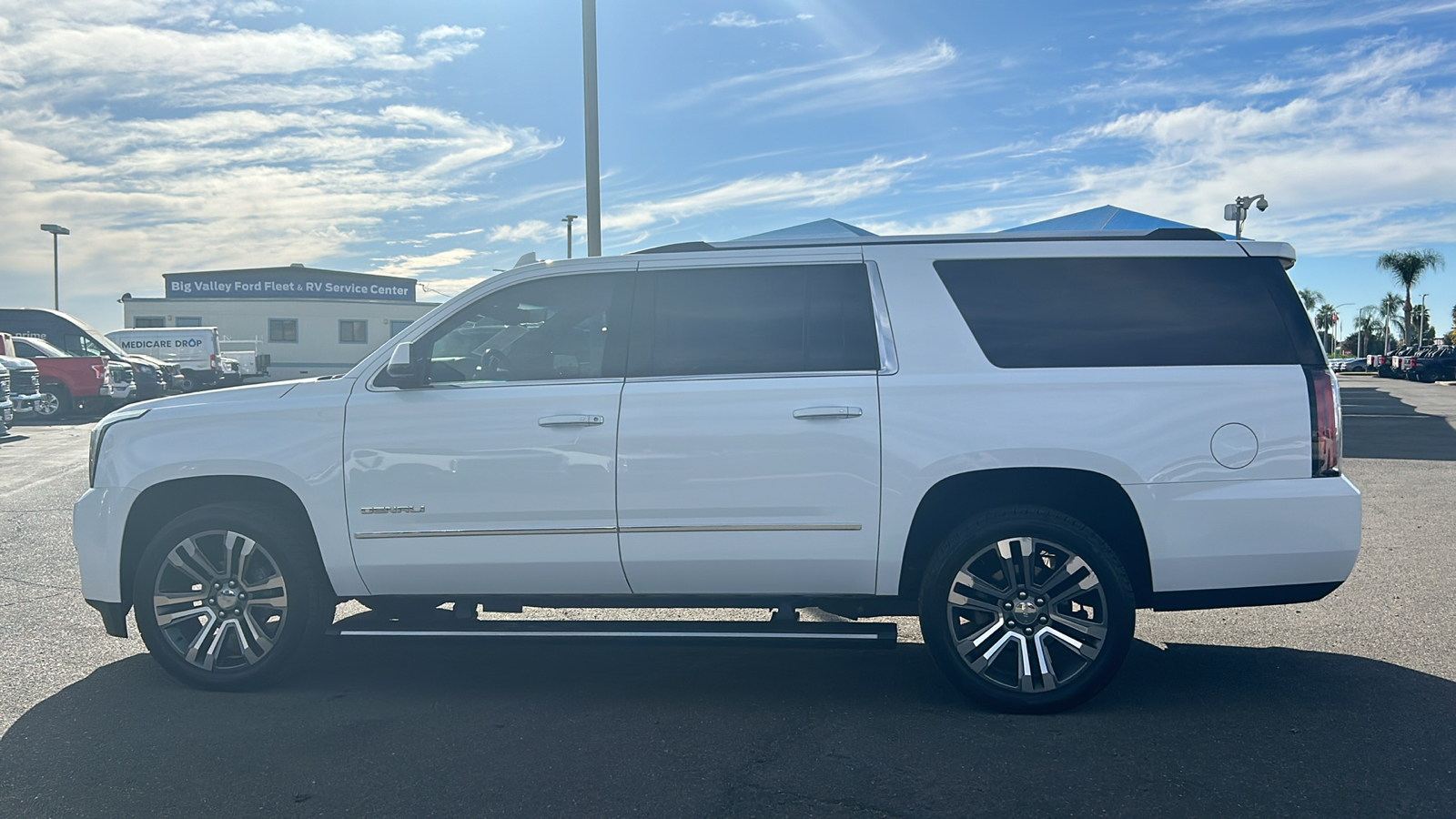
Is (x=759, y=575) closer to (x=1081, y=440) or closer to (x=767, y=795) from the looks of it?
(x=767, y=795)

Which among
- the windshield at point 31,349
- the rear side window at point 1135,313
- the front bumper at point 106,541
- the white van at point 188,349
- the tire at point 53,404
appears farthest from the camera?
the white van at point 188,349

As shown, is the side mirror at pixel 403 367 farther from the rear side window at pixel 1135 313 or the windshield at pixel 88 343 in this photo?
the windshield at pixel 88 343

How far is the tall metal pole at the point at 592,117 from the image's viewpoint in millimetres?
10734

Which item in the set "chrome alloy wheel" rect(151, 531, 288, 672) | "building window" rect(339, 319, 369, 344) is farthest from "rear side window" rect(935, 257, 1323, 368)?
"building window" rect(339, 319, 369, 344)

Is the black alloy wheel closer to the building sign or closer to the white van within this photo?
the white van

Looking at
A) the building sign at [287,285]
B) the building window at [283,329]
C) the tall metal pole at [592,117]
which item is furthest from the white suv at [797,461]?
the building sign at [287,285]

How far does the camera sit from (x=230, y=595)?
4.79m

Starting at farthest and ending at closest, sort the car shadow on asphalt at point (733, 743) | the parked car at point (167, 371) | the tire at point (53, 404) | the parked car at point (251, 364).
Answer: the parked car at point (251, 364) < the parked car at point (167, 371) < the tire at point (53, 404) < the car shadow on asphalt at point (733, 743)

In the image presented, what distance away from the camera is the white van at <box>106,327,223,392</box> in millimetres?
36500

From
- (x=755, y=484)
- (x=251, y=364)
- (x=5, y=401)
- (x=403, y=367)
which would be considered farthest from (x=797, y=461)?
(x=251, y=364)

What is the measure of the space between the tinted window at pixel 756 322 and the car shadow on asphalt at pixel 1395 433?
7256 millimetres

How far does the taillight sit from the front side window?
2856mm

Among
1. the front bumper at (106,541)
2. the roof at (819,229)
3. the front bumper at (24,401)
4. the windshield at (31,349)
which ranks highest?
the roof at (819,229)

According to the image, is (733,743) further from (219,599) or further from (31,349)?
(31,349)
